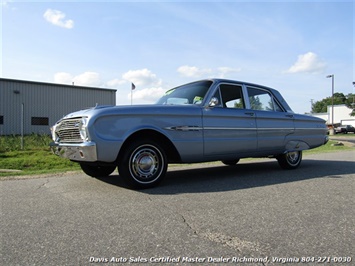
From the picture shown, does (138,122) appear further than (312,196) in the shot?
Yes

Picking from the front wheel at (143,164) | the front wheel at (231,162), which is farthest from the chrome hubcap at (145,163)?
the front wheel at (231,162)

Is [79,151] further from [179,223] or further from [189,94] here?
[189,94]

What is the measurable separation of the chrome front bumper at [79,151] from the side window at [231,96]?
2647mm

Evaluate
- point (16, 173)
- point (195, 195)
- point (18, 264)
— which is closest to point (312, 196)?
point (195, 195)

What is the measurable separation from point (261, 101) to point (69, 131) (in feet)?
12.9

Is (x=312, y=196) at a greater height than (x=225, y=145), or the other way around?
(x=225, y=145)

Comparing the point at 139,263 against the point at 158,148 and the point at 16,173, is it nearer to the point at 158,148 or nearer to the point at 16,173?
the point at 158,148

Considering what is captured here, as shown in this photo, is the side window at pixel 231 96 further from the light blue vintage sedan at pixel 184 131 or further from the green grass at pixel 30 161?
the green grass at pixel 30 161

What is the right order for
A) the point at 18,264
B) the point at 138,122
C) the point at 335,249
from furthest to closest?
the point at 138,122 → the point at 335,249 → the point at 18,264

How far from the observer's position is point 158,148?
490cm

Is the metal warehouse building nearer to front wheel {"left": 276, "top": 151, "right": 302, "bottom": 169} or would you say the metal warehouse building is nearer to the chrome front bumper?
Answer: the chrome front bumper

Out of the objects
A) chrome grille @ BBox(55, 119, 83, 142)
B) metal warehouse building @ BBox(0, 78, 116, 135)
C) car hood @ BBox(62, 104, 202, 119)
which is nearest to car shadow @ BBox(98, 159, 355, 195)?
chrome grille @ BBox(55, 119, 83, 142)

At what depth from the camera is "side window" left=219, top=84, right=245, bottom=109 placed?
5945 millimetres

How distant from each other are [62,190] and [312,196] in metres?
3.64
